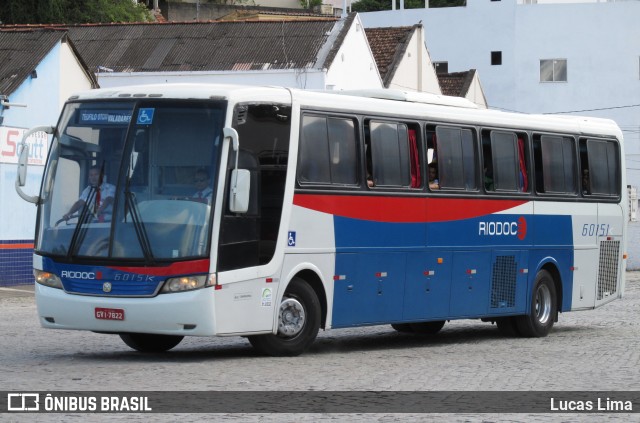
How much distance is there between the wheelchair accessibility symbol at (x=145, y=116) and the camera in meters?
15.4

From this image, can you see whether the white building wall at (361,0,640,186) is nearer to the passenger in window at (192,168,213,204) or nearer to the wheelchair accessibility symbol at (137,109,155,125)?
the wheelchair accessibility symbol at (137,109,155,125)

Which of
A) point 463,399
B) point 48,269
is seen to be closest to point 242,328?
point 48,269

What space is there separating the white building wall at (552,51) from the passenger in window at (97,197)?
54828 millimetres

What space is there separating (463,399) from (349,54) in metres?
29.2

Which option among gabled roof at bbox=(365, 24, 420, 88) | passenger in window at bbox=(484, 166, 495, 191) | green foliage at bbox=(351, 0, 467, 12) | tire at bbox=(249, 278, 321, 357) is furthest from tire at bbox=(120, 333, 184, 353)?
green foliage at bbox=(351, 0, 467, 12)

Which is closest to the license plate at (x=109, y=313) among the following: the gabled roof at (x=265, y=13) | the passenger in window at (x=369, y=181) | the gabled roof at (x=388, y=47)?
the passenger in window at (x=369, y=181)

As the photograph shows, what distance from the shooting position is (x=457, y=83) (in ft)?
191

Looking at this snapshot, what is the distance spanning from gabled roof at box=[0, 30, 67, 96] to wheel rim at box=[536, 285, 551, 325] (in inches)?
538

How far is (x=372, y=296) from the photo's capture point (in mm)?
17625

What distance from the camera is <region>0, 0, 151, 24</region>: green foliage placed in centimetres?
4950

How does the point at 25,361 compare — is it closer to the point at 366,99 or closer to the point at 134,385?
the point at 134,385

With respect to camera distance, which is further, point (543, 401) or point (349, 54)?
point (349, 54)

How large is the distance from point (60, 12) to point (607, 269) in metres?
32.7

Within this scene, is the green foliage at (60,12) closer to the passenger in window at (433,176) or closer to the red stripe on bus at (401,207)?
the red stripe on bus at (401,207)
